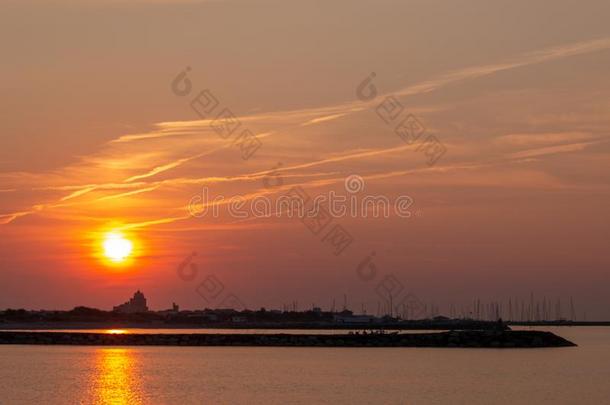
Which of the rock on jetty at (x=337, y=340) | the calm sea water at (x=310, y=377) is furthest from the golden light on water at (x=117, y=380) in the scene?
the rock on jetty at (x=337, y=340)

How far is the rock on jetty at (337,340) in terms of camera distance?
106312 millimetres

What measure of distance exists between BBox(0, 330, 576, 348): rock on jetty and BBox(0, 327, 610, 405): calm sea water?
5689 mm

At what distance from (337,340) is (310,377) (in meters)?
41.4

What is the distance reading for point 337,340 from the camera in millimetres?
109562

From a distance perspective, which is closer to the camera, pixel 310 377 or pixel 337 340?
pixel 310 377

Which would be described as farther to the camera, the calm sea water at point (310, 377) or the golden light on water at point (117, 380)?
the calm sea water at point (310, 377)

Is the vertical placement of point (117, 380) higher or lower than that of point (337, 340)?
lower

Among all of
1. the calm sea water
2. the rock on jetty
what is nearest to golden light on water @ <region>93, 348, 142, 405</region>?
the calm sea water

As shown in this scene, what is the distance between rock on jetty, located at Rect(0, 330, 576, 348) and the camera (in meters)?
106

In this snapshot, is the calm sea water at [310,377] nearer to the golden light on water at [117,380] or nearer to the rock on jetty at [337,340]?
the golden light on water at [117,380]

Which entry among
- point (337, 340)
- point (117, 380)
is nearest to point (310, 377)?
point (117, 380)

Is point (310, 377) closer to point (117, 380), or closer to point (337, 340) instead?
point (117, 380)

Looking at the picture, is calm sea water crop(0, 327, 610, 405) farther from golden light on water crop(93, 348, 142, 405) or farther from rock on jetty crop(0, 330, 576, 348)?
rock on jetty crop(0, 330, 576, 348)

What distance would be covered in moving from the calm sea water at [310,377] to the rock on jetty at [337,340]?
5.69m
